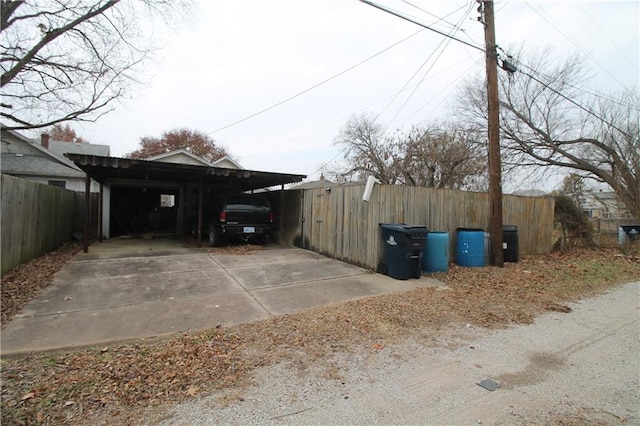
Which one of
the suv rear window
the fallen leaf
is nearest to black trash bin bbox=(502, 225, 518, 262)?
the suv rear window

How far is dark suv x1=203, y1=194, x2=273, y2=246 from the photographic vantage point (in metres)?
9.70

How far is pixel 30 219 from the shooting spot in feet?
22.5

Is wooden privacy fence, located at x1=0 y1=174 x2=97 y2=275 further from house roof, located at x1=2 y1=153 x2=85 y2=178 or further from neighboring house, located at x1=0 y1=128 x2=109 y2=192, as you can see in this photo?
neighboring house, located at x1=0 y1=128 x2=109 y2=192

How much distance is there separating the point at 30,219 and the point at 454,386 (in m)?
8.77

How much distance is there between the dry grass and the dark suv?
5849 millimetres

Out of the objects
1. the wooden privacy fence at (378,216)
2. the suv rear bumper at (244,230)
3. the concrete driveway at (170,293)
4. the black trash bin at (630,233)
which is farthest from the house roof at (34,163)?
the black trash bin at (630,233)

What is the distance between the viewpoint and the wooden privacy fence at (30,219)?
5.68m

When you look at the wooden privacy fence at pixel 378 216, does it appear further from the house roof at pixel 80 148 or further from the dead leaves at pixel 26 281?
the house roof at pixel 80 148

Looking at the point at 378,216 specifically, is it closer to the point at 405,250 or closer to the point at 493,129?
the point at 405,250

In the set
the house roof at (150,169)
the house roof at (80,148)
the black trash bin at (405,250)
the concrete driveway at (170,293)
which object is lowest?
the concrete driveway at (170,293)

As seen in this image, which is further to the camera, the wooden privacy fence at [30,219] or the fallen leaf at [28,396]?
the wooden privacy fence at [30,219]

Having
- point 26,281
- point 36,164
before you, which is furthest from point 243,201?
point 36,164

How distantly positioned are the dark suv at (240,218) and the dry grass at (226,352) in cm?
585

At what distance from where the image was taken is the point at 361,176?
83.3 ft
